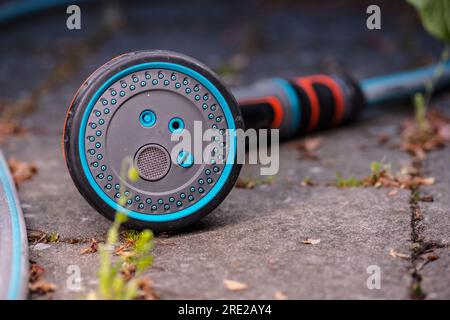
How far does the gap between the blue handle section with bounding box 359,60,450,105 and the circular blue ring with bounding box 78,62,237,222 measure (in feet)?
5.27

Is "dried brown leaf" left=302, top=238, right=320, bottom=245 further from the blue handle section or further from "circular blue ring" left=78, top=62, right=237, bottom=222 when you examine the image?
the blue handle section

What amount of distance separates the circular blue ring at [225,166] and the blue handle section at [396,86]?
63.2 inches

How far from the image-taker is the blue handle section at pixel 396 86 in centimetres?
Answer: 389

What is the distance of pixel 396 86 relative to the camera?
3934mm

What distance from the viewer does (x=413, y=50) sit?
4961 mm

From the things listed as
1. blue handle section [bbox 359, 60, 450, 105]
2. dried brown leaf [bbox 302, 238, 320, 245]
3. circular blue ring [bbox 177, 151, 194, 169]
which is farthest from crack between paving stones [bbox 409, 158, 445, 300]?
blue handle section [bbox 359, 60, 450, 105]

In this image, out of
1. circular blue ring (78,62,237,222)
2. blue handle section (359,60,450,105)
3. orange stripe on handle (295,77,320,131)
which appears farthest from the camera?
blue handle section (359,60,450,105)

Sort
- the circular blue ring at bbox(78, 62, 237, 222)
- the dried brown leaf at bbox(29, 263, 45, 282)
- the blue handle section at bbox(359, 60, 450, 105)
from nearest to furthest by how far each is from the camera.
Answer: the dried brown leaf at bbox(29, 263, 45, 282) → the circular blue ring at bbox(78, 62, 237, 222) → the blue handle section at bbox(359, 60, 450, 105)

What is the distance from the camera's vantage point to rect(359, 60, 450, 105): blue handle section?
389 centimetres

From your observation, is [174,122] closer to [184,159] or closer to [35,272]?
[184,159]

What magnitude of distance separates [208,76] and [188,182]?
349 millimetres

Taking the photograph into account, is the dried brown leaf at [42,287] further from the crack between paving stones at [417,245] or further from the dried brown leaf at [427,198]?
the dried brown leaf at [427,198]
